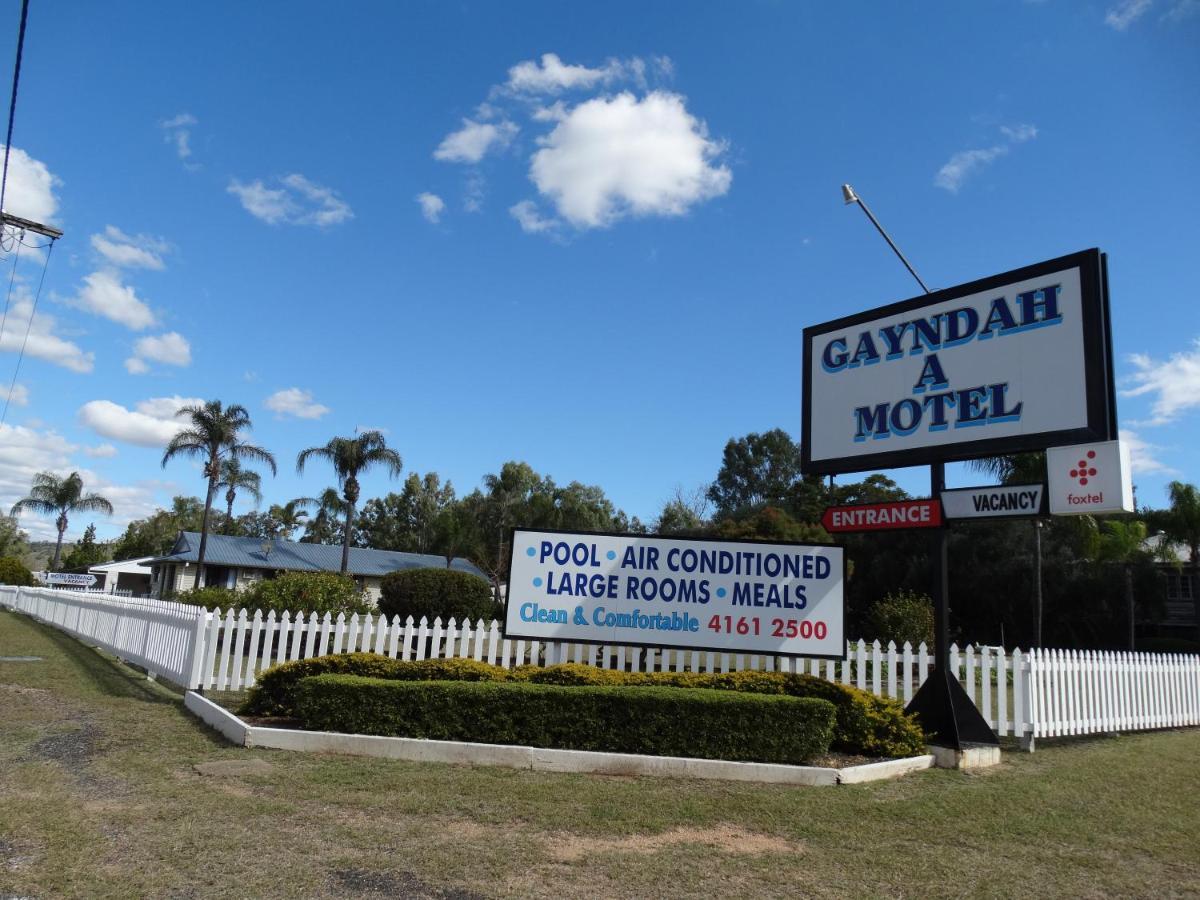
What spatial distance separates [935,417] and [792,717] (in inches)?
169

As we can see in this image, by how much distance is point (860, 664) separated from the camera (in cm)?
1145

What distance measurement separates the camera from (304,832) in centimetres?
571

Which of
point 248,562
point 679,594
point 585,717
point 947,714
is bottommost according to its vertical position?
point 585,717

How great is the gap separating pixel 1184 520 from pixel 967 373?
36051 millimetres

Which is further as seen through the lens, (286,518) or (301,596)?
(286,518)

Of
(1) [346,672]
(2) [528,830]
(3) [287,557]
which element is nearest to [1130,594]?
(1) [346,672]

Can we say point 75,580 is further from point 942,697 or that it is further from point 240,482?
point 942,697

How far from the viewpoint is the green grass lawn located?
4977mm

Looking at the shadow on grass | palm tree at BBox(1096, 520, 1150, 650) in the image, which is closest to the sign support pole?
the shadow on grass

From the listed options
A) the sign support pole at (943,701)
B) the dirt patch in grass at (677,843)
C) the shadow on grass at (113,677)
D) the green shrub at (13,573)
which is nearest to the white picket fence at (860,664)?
the shadow on grass at (113,677)

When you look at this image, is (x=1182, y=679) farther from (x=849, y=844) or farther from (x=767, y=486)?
(x=767, y=486)

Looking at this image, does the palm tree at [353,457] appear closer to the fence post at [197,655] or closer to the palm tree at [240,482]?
the palm tree at [240,482]

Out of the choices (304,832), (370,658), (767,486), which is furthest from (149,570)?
(304,832)

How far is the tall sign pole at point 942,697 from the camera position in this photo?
9.40m
